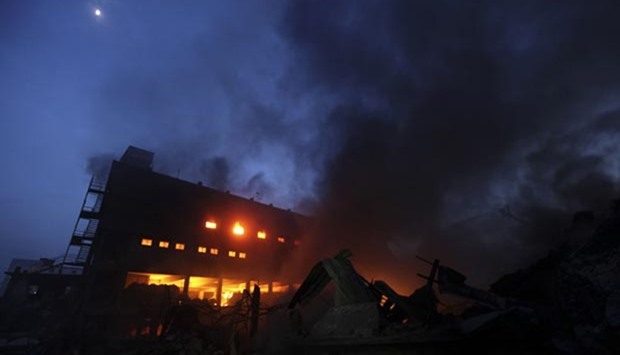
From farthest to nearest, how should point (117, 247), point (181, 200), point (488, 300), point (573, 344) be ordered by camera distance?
point (181, 200)
point (117, 247)
point (573, 344)
point (488, 300)

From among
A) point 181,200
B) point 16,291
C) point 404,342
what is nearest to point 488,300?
point 404,342

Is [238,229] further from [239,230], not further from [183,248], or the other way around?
[183,248]

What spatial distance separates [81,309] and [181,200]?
11494mm

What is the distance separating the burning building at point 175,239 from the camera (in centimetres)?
2595

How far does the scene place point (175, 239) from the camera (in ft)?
94.3

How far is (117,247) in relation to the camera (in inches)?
1028

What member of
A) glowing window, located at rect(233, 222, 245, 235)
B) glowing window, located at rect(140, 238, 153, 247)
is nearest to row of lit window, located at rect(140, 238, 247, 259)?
glowing window, located at rect(140, 238, 153, 247)

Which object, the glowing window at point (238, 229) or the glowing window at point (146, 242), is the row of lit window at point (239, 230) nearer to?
the glowing window at point (238, 229)

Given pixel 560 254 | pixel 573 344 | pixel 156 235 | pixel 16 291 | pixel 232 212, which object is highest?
pixel 232 212

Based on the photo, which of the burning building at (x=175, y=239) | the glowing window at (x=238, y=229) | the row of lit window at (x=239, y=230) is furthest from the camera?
the glowing window at (x=238, y=229)

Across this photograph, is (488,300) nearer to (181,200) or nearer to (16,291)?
(181,200)

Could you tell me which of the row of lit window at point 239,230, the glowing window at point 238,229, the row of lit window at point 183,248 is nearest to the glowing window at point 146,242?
the row of lit window at point 183,248

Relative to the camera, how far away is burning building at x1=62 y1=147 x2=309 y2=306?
85.1ft

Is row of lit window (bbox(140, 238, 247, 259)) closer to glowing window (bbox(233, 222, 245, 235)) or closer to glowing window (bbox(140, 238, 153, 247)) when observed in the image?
glowing window (bbox(140, 238, 153, 247))
